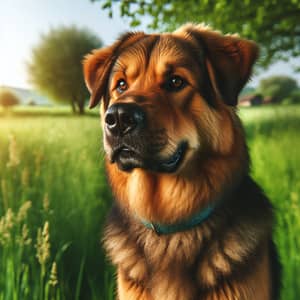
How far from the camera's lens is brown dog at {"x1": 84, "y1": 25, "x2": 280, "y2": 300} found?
2471 mm

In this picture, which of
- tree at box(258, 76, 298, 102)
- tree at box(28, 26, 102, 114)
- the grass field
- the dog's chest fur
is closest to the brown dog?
the dog's chest fur

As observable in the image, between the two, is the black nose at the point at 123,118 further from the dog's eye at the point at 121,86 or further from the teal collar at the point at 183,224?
the teal collar at the point at 183,224

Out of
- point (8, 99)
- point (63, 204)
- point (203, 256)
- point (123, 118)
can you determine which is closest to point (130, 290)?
point (203, 256)

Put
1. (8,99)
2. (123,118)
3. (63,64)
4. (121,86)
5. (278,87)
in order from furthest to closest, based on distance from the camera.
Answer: (278,87) < (63,64) < (8,99) < (121,86) < (123,118)

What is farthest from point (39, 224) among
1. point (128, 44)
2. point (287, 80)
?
point (287, 80)

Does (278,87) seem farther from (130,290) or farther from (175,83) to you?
(130,290)

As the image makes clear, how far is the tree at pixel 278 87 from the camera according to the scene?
280 inches

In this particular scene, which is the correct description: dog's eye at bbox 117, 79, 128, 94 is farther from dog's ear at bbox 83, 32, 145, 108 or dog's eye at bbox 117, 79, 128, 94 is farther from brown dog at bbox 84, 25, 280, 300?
dog's ear at bbox 83, 32, 145, 108

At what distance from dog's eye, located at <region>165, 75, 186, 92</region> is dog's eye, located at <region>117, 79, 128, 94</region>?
310mm

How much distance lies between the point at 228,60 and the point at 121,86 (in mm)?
685

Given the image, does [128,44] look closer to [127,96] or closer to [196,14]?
[127,96]

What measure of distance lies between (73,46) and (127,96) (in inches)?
136

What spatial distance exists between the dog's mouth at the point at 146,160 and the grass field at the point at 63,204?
524 millimetres

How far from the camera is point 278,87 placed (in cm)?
732
